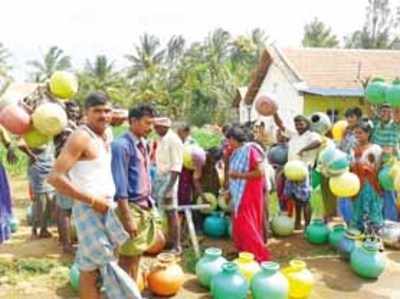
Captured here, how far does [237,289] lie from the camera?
4.75m

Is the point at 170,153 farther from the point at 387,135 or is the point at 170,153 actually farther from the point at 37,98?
the point at 387,135

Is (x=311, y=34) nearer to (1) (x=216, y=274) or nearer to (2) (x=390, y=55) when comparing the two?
(2) (x=390, y=55)

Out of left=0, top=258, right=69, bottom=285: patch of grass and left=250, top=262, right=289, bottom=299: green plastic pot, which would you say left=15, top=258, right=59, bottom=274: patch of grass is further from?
left=250, top=262, right=289, bottom=299: green plastic pot

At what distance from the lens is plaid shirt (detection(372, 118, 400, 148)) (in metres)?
6.78

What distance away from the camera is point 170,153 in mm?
5863

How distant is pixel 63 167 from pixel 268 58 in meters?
19.3

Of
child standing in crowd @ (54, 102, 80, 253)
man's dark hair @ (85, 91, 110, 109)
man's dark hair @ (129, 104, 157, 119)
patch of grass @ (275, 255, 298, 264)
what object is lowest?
patch of grass @ (275, 255, 298, 264)

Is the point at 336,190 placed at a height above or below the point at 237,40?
below

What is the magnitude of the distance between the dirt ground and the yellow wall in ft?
40.0

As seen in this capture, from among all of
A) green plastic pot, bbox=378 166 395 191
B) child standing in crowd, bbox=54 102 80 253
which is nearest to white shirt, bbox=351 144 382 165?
green plastic pot, bbox=378 166 395 191

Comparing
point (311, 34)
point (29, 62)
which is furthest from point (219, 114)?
point (29, 62)

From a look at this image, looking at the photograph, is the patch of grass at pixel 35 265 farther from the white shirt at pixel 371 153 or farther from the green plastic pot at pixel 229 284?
Answer: the white shirt at pixel 371 153

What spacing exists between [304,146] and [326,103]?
40.3 feet

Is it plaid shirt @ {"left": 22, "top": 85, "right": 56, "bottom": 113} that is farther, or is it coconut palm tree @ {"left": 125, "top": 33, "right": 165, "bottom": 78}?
coconut palm tree @ {"left": 125, "top": 33, "right": 165, "bottom": 78}
